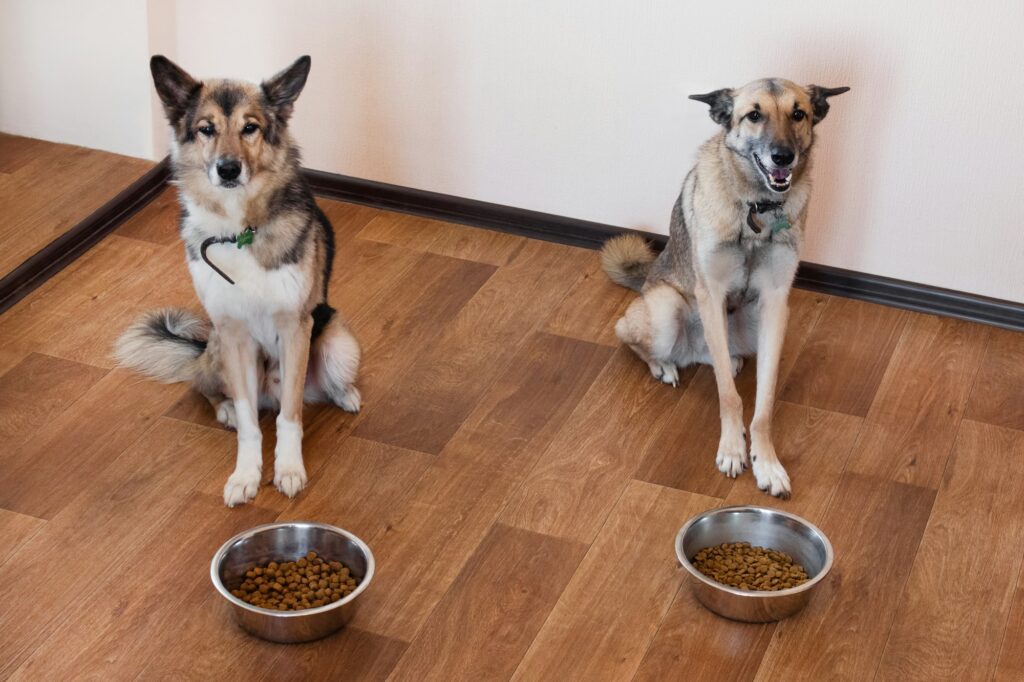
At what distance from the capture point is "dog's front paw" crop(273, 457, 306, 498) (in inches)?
132

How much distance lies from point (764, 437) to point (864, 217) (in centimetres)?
113

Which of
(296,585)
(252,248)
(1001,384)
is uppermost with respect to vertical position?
(252,248)

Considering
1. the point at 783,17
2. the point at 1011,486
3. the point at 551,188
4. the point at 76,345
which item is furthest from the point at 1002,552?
the point at 76,345

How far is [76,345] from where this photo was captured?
3.96m

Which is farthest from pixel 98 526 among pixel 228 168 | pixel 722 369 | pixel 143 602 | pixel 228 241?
pixel 722 369

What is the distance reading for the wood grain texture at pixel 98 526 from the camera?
2910 mm

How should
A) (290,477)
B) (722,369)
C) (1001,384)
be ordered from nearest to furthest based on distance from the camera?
(290,477) < (722,369) < (1001,384)

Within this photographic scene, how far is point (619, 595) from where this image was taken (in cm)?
303

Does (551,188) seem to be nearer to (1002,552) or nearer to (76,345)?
(76,345)

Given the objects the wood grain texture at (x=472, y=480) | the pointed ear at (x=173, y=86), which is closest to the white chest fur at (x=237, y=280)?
the pointed ear at (x=173, y=86)

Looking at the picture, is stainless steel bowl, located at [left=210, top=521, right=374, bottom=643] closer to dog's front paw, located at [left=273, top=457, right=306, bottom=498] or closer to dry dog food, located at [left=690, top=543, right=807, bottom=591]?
dog's front paw, located at [left=273, top=457, right=306, bottom=498]

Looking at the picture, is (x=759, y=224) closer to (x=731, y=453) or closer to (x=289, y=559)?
(x=731, y=453)

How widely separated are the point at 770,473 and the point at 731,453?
131 mm

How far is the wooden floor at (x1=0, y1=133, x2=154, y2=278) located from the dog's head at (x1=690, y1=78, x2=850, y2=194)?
2368 mm
